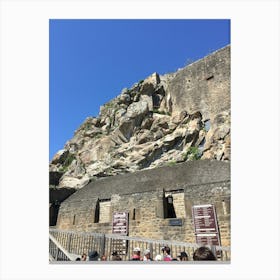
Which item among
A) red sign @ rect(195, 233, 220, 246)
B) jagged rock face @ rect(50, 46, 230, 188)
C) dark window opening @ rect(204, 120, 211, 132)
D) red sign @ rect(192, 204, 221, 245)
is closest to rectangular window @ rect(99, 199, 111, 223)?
red sign @ rect(192, 204, 221, 245)

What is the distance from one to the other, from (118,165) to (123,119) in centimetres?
395

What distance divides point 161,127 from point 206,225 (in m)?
10.6

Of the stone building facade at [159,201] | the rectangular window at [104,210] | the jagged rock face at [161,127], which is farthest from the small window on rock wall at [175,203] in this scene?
the jagged rock face at [161,127]

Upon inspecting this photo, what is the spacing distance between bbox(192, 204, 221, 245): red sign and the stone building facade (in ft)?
0.47

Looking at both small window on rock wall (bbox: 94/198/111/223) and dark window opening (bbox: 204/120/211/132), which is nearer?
small window on rock wall (bbox: 94/198/111/223)

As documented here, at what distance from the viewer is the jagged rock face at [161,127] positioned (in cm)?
1627

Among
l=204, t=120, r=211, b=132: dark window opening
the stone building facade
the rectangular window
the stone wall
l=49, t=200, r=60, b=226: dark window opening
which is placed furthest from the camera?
the stone wall

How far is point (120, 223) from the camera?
10.9m

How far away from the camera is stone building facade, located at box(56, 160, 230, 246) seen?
9.07 meters

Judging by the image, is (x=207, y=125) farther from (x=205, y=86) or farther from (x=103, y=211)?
(x=103, y=211)

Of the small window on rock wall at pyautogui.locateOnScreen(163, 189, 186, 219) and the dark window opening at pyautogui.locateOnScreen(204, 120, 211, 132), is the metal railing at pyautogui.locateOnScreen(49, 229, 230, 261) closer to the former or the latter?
the small window on rock wall at pyautogui.locateOnScreen(163, 189, 186, 219)

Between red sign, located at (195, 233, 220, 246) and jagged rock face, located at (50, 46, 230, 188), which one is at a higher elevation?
jagged rock face, located at (50, 46, 230, 188)

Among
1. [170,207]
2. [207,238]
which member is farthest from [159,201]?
[207,238]

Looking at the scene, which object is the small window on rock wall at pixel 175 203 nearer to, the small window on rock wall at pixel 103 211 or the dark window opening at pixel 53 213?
the small window on rock wall at pixel 103 211
